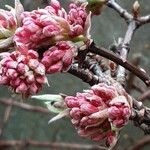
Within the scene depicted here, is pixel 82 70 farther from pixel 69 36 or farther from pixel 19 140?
pixel 19 140

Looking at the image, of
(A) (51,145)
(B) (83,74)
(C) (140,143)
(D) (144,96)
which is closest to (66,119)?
(A) (51,145)

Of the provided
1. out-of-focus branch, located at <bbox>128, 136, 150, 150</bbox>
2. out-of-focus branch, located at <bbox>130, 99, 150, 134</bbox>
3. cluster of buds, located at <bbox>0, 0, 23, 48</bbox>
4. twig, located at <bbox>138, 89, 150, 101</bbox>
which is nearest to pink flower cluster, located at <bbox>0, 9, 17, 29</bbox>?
cluster of buds, located at <bbox>0, 0, 23, 48</bbox>

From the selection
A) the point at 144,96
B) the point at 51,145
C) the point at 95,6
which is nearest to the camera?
the point at 95,6

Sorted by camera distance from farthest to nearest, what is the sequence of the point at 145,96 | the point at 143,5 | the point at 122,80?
the point at 143,5 < the point at 145,96 < the point at 122,80

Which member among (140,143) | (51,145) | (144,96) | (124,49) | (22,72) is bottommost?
(51,145)

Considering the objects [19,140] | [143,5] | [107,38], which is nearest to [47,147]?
[19,140]

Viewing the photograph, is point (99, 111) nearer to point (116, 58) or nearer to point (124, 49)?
Result: point (116, 58)

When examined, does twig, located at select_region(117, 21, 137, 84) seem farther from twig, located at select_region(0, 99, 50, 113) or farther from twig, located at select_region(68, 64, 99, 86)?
twig, located at select_region(0, 99, 50, 113)
